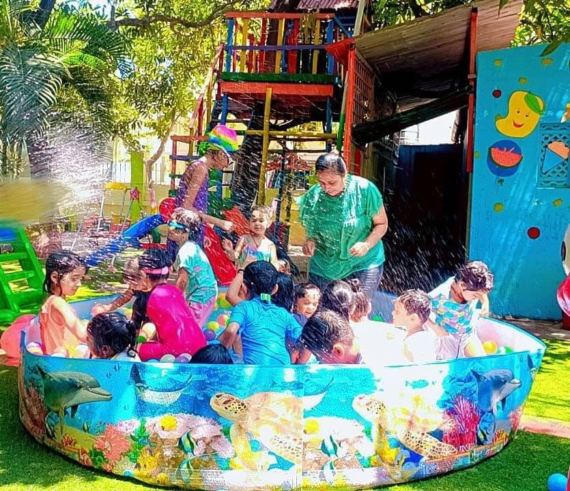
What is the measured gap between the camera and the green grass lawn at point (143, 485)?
327 cm

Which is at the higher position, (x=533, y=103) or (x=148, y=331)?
(x=533, y=103)

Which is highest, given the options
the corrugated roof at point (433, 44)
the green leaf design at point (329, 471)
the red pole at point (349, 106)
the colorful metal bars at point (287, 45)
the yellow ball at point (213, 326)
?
the colorful metal bars at point (287, 45)

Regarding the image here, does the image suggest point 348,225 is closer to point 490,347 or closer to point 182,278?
point 182,278

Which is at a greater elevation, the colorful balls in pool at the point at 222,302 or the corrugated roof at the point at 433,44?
the corrugated roof at the point at 433,44

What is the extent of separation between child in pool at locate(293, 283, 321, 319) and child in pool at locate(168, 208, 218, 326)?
2.95 feet

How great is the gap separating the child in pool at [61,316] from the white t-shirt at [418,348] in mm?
1811

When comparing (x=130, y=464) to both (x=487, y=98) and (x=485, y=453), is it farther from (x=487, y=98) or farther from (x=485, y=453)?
(x=487, y=98)

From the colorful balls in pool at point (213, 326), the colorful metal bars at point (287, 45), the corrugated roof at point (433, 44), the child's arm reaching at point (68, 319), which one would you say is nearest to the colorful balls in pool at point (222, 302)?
the colorful balls in pool at point (213, 326)

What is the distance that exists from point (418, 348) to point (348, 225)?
1.03 m

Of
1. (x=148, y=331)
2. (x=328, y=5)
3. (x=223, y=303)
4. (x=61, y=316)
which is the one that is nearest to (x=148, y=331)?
(x=148, y=331)

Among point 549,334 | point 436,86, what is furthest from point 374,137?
point 436,86

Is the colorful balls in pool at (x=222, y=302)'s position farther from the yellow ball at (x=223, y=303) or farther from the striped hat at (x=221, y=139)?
the striped hat at (x=221, y=139)

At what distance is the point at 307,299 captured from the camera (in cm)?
414

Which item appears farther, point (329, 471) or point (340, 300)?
point (340, 300)
